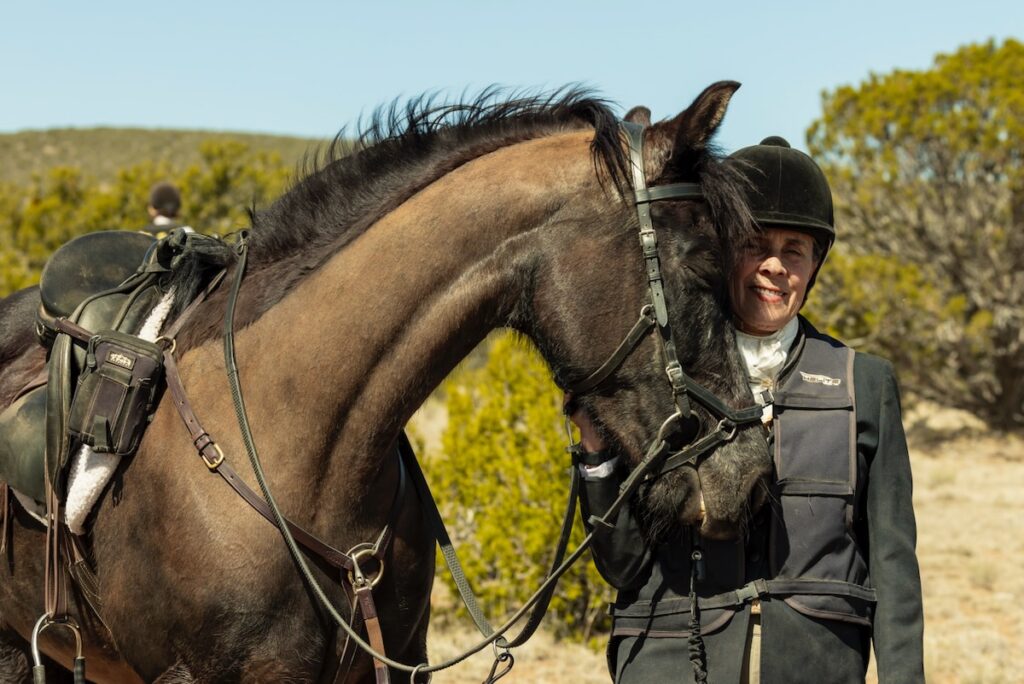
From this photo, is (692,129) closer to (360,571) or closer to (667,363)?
(667,363)

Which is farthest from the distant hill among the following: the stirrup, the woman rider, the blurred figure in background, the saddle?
the woman rider

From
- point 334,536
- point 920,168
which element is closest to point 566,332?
point 334,536

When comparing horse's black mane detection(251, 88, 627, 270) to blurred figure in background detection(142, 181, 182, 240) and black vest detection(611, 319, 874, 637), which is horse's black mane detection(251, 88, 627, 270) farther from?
blurred figure in background detection(142, 181, 182, 240)

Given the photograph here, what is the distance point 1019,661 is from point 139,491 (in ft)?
18.7

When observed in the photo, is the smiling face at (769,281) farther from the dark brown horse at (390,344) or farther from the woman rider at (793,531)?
the dark brown horse at (390,344)

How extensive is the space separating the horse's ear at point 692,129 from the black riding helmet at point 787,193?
0.63 ft

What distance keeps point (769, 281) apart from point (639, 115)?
57 centimetres

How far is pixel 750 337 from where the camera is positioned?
9.02ft

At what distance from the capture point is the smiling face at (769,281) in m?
2.68

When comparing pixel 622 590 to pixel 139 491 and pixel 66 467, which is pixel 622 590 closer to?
pixel 139 491

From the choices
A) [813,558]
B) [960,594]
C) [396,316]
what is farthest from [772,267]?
[960,594]

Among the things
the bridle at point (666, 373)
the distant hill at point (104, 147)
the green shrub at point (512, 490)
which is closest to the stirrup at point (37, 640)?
the bridle at point (666, 373)

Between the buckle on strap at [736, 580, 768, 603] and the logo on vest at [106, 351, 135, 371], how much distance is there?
169 cm

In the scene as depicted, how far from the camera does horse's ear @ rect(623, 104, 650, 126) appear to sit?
2.70 meters
